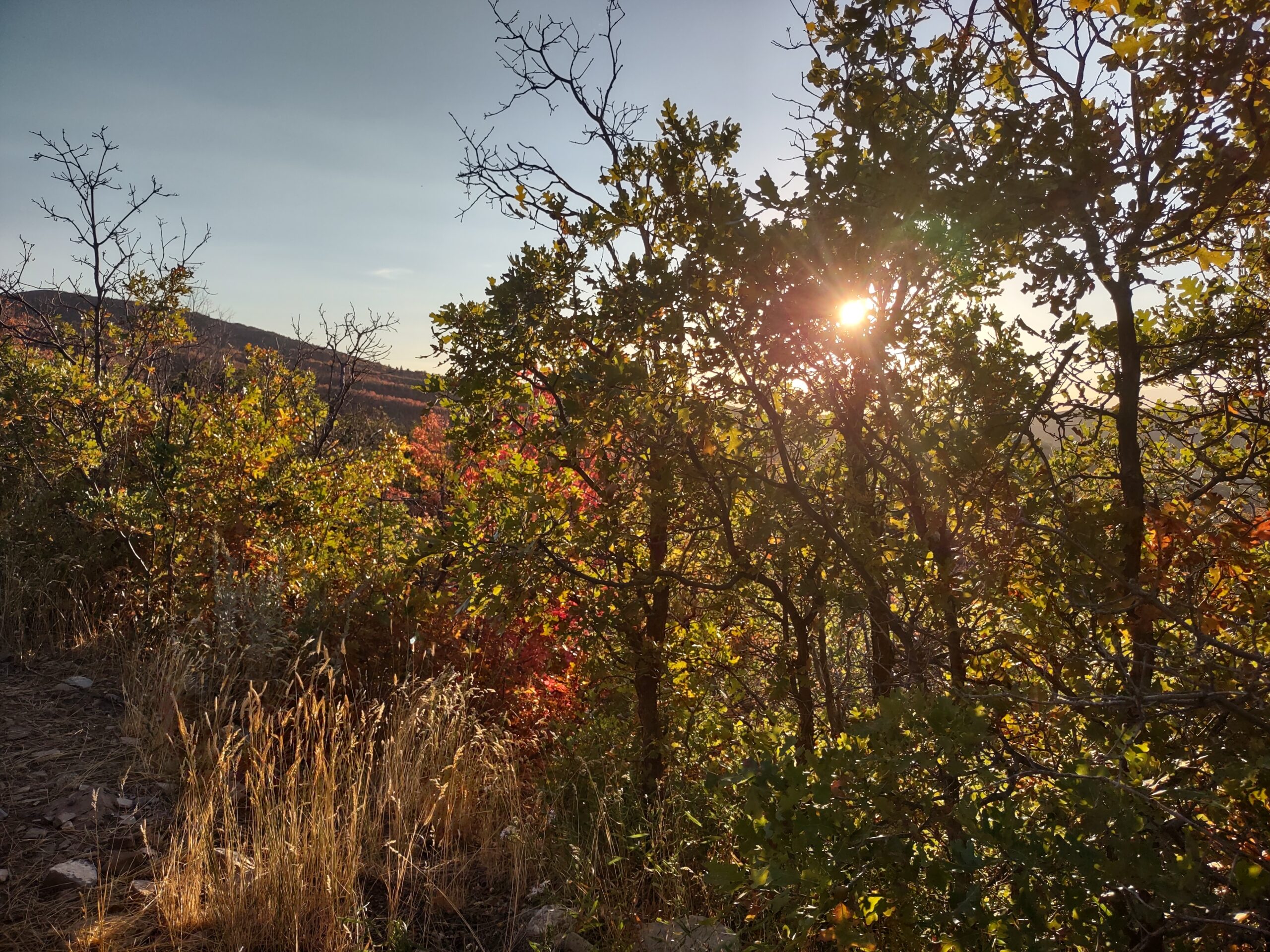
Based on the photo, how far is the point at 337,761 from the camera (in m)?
3.31

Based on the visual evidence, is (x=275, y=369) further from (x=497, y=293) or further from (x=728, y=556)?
(x=728, y=556)

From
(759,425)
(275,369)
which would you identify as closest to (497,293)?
(759,425)

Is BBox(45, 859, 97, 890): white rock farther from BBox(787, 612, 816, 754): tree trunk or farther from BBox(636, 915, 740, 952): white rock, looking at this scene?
BBox(787, 612, 816, 754): tree trunk

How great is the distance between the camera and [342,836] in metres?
2.85

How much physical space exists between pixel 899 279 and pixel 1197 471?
7.74 ft

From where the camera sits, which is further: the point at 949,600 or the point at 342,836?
the point at 342,836

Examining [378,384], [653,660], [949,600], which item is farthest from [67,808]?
[378,384]

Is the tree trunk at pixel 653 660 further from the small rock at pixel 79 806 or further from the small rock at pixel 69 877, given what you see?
the small rock at pixel 79 806

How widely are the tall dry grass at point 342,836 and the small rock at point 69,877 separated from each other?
0.25m

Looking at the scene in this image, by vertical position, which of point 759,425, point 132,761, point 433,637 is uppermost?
point 759,425

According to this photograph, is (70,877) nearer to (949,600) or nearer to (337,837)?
(337,837)

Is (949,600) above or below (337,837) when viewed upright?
above

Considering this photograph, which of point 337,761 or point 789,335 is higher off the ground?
point 789,335

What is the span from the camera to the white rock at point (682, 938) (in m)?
2.34
